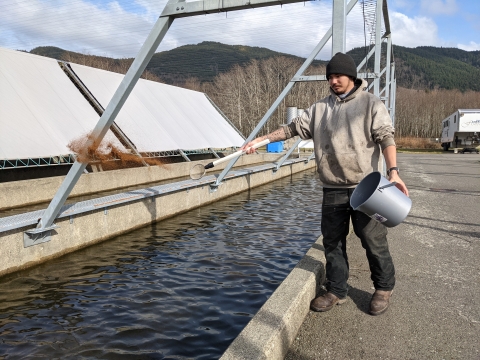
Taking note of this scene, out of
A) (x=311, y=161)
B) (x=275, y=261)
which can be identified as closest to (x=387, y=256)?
(x=275, y=261)

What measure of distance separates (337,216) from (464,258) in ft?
8.05

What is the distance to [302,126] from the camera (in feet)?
14.2

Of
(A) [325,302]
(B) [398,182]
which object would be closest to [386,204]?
(B) [398,182]

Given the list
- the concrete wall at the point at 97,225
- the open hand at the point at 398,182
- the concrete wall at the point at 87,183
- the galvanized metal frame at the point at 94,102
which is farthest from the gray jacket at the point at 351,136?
the galvanized metal frame at the point at 94,102

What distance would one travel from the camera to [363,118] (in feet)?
13.0

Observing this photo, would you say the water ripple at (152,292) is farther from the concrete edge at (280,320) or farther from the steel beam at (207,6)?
the steel beam at (207,6)

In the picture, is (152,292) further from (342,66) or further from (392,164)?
(342,66)

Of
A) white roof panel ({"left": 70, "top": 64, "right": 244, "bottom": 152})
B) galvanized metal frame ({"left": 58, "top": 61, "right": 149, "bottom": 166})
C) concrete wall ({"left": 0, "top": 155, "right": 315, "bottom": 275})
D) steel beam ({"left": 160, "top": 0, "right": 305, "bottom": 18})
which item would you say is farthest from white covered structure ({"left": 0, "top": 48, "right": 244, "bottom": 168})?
steel beam ({"left": 160, "top": 0, "right": 305, "bottom": 18})

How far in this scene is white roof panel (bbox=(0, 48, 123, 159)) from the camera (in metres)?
11.0

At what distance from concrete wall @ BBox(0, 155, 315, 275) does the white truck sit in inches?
1419

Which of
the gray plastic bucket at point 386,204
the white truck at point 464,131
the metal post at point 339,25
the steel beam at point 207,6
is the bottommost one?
the white truck at point 464,131

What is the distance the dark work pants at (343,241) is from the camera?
3947mm

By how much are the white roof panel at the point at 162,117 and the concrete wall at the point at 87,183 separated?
0.81 metres

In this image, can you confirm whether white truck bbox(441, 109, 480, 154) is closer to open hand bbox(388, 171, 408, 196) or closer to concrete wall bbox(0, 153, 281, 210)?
concrete wall bbox(0, 153, 281, 210)
